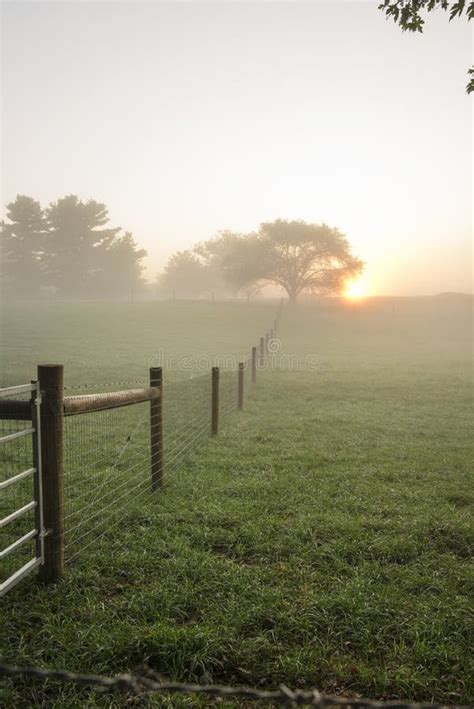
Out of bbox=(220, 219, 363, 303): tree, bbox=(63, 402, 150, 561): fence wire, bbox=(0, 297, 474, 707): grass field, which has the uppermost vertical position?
bbox=(220, 219, 363, 303): tree

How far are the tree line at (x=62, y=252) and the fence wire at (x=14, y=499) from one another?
67.9m

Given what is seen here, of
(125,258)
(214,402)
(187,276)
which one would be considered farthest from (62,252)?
(214,402)

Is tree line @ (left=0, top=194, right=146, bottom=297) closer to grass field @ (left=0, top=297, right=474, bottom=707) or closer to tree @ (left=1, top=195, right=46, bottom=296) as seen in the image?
tree @ (left=1, top=195, right=46, bottom=296)

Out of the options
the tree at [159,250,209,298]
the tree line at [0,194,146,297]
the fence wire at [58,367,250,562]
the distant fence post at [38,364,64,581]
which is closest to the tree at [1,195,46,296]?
the tree line at [0,194,146,297]

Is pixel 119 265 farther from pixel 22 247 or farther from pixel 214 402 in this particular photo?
pixel 214 402

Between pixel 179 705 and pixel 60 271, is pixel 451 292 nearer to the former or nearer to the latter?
pixel 60 271

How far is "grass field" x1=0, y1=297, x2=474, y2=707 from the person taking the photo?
306 cm

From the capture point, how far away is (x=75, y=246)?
73125 mm

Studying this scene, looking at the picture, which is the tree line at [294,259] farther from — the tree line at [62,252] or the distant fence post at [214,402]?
the distant fence post at [214,402]

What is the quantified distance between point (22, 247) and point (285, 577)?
75046 mm

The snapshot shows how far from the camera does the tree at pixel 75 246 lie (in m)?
71.6

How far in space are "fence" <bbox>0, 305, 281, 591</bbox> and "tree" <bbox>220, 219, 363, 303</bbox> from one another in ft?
148

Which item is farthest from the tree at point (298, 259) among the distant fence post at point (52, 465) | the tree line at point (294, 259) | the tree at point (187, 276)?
the distant fence post at point (52, 465)

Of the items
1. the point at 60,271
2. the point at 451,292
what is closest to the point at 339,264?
the point at 451,292
